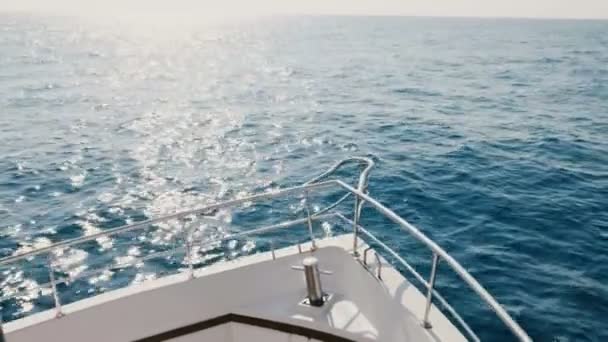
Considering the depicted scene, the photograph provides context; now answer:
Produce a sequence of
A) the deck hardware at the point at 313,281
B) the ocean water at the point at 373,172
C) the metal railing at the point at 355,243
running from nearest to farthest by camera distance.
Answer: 1. the metal railing at the point at 355,243
2. the deck hardware at the point at 313,281
3. the ocean water at the point at 373,172

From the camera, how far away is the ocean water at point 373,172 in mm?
11252

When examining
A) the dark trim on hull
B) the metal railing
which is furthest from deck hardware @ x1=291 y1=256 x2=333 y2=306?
the dark trim on hull

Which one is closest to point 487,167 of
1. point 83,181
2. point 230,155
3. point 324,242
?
point 230,155

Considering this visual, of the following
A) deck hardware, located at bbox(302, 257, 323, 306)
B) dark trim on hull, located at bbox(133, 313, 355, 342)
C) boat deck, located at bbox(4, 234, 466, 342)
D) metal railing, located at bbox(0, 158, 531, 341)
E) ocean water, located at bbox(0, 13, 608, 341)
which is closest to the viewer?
metal railing, located at bbox(0, 158, 531, 341)

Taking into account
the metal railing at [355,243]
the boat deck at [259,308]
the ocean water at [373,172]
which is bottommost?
the ocean water at [373,172]

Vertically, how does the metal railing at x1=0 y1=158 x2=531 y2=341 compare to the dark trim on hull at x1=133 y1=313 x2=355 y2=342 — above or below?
above

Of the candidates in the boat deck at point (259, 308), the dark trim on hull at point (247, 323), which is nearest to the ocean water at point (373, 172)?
the boat deck at point (259, 308)

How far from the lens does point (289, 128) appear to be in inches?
1039

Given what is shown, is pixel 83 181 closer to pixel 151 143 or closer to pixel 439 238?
pixel 151 143

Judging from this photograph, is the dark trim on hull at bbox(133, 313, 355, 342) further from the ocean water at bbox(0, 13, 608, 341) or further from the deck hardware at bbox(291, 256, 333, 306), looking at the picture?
the ocean water at bbox(0, 13, 608, 341)

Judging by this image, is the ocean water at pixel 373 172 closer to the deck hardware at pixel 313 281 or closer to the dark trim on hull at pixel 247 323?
the deck hardware at pixel 313 281

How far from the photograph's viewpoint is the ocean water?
11.3m

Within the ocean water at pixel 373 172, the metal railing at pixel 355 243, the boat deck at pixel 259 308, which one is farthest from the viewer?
the ocean water at pixel 373 172

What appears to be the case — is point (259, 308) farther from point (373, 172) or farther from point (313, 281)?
point (373, 172)
